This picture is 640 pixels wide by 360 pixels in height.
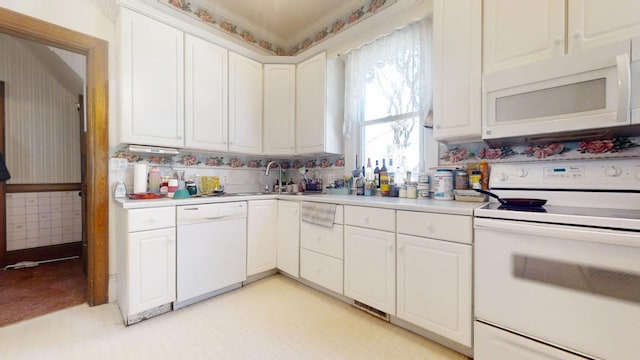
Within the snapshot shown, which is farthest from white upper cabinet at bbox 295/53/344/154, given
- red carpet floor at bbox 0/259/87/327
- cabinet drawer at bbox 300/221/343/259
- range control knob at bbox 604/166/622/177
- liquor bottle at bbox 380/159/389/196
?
red carpet floor at bbox 0/259/87/327

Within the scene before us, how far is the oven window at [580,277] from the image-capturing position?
3.21 feet

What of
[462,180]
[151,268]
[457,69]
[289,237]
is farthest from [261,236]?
[457,69]

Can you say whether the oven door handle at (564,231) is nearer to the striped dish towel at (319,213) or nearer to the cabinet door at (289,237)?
the striped dish towel at (319,213)

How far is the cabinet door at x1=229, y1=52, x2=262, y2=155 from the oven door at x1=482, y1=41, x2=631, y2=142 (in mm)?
2170

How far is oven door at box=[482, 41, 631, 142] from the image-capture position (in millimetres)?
1150

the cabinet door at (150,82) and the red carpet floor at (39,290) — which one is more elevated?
the cabinet door at (150,82)

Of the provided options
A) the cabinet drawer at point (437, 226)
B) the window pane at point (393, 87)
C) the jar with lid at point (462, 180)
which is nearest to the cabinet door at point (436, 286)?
the cabinet drawer at point (437, 226)

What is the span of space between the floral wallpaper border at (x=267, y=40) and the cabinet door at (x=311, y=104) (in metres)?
0.60

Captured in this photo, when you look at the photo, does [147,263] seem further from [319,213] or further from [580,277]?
[580,277]

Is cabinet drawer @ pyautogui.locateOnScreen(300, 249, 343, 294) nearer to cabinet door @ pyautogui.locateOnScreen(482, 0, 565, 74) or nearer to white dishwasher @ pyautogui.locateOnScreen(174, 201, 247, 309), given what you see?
white dishwasher @ pyautogui.locateOnScreen(174, 201, 247, 309)

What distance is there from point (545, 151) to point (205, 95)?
2.73m


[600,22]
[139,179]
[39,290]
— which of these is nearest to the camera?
[600,22]

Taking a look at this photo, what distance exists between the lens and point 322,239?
2.19 meters

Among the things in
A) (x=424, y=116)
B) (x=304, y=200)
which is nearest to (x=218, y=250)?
(x=304, y=200)
